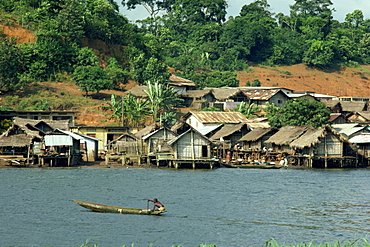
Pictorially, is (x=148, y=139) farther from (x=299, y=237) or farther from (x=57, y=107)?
(x=299, y=237)

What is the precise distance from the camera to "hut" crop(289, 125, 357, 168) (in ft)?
182

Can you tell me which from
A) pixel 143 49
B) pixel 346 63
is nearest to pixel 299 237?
pixel 143 49

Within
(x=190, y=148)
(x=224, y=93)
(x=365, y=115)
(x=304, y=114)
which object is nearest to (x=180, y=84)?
(x=224, y=93)

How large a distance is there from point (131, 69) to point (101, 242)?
237 feet

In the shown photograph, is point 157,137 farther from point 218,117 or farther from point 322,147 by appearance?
point 218,117

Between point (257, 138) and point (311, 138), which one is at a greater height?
point (257, 138)

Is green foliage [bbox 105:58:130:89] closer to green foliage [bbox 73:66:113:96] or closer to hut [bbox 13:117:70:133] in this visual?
green foliage [bbox 73:66:113:96]

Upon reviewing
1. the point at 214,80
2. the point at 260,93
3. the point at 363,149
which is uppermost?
the point at 214,80

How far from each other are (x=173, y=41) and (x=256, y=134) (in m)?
63.1

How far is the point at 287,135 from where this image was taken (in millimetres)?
59906

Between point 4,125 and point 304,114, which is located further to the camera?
point 304,114

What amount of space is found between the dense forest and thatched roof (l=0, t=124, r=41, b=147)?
2447 centimetres

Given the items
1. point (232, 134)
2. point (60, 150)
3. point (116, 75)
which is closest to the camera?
point (60, 150)

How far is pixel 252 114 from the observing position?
278 ft
